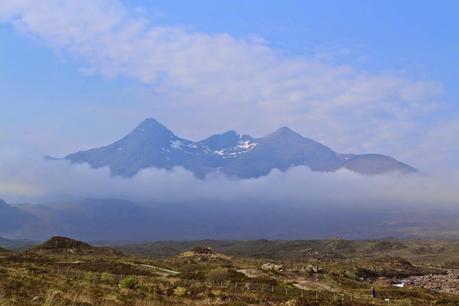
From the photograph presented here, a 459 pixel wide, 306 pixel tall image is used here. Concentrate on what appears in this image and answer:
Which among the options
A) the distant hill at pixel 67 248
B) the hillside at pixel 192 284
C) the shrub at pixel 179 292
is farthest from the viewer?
the distant hill at pixel 67 248

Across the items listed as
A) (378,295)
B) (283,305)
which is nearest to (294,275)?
(378,295)

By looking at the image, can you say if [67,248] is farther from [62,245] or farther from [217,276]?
[217,276]

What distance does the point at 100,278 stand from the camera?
159 feet

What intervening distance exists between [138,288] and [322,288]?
26.5 metres

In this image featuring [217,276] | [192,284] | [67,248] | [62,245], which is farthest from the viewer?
[62,245]

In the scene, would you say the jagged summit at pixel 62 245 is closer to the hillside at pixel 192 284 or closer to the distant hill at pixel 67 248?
the distant hill at pixel 67 248

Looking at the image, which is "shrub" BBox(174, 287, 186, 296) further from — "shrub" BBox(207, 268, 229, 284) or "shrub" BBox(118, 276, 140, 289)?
"shrub" BBox(207, 268, 229, 284)

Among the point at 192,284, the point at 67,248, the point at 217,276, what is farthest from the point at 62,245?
the point at 192,284

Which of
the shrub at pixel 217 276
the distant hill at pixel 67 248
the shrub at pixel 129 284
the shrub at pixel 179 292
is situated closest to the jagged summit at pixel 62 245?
the distant hill at pixel 67 248

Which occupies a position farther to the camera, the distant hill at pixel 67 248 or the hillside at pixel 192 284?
the distant hill at pixel 67 248

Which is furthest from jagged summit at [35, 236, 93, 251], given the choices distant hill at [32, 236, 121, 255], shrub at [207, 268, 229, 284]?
shrub at [207, 268, 229, 284]

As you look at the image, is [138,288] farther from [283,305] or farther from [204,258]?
[204,258]

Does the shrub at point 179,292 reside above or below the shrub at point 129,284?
below

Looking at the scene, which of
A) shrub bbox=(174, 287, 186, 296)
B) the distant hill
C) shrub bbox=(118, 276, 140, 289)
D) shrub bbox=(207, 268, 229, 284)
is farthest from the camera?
the distant hill
